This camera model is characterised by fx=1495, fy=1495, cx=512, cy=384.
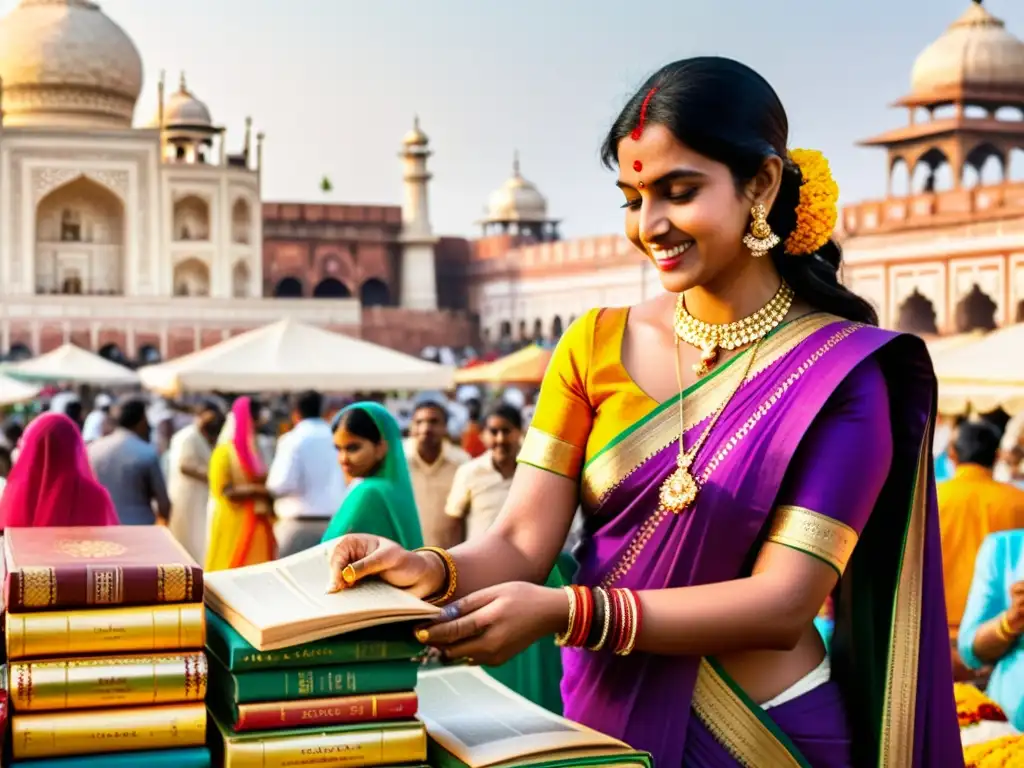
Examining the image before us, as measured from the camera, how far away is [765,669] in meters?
1.33

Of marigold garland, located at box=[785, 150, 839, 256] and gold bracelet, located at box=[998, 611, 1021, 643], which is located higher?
marigold garland, located at box=[785, 150, 839, 256]

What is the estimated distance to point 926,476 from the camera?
4.48 feet

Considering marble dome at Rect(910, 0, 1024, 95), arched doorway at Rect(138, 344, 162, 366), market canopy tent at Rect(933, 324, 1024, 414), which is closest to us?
market canopy tent at Rect(933, 324, 1024, 414)

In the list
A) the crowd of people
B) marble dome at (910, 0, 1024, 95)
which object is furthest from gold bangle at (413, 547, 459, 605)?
marble dome at (910, 0, 1024, 95)

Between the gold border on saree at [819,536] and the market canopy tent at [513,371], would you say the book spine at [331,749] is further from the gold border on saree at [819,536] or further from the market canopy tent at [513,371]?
the market canopy tent at [513,371]

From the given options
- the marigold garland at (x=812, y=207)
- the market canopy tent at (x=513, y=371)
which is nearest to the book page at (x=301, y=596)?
the marigold garland at (x=812, y=207)

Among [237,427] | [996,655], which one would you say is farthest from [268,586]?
[237,427]

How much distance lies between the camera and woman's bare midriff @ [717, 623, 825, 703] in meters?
1.33

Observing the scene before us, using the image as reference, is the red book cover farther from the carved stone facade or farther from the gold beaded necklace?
the carved stone facade

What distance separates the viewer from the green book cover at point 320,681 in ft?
3.55

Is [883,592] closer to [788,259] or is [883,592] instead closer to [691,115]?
[788,259]

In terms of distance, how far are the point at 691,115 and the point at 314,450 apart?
13.1 feet

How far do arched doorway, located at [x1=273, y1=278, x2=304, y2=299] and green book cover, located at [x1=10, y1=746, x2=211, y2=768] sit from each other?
31.3m

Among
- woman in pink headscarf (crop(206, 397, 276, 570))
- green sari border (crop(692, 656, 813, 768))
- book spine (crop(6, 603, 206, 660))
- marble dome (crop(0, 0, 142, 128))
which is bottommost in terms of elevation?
woman in pink headscarf (crop(206, 397, 276, 570))
